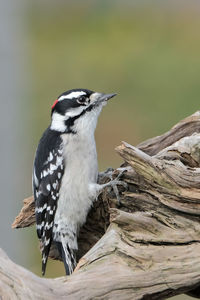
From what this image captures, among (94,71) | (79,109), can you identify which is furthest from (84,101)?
(94,71)

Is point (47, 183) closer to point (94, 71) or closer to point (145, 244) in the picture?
point (145, 244)

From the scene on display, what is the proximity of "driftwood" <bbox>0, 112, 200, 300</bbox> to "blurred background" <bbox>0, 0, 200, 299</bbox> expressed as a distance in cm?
325

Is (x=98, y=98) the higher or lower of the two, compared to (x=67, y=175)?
higher

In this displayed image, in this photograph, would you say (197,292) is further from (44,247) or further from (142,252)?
(44,247)

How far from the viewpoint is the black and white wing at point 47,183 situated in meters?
6.07

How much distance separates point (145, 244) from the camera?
517 cm

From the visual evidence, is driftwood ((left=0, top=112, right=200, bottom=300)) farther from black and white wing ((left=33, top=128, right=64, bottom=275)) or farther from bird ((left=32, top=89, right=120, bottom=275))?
black and white wing ((left=33, top=128, right=64, bottom=275))

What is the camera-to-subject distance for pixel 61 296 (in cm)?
486

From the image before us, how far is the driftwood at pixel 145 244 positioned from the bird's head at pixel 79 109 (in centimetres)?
86

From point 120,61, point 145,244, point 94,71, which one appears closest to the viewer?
point 145,244

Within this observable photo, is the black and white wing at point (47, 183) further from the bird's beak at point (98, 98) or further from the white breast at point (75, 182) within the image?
the bird's beak at point (98, 98)

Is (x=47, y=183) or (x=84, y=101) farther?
(x=84, y=101)

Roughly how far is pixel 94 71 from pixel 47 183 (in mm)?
7540

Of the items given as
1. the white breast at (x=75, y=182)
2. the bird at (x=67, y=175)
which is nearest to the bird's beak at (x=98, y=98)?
the bird at (x=67, y=175)
